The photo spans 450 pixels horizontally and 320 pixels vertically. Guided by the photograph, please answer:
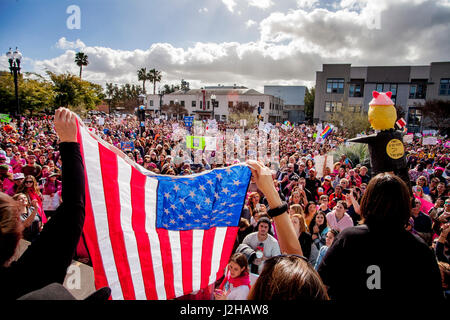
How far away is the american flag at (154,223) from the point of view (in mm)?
2203

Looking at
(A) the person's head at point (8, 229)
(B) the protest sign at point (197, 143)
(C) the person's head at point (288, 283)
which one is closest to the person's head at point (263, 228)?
(C) the person's head at point (288, 283)

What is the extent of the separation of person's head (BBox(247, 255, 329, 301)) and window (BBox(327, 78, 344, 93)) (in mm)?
48848

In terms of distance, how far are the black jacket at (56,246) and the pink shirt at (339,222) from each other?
496 cm

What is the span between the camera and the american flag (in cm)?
220

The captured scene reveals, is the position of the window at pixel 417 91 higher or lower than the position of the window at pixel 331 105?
higher

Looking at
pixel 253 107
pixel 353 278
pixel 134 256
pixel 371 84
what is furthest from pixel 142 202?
pixel 253 107

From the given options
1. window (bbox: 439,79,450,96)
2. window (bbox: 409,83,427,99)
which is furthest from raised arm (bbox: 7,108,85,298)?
window (bbox: 439,79,450,96)

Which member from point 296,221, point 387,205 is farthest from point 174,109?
point 387,205

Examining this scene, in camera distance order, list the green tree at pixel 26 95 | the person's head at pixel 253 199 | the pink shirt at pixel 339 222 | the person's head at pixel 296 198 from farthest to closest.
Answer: the green tree at pixel 26 95 → the person's head at pixel 253 199 → the person's head at pixel 296 198 → the pink shirt at pixel 339 222

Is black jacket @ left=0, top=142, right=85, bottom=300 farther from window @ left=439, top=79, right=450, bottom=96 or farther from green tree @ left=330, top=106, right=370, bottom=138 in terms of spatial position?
window @ left=439, top=79, right=450, bottom=96

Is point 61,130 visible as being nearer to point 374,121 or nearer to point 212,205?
point 212,205

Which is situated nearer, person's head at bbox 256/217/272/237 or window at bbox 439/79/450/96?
person's head at bbox 256/217/272/237

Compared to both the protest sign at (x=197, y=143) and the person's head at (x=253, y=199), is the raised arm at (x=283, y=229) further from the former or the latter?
the protest sign at (x=197, y=143)

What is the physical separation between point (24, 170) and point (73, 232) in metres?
8.15
